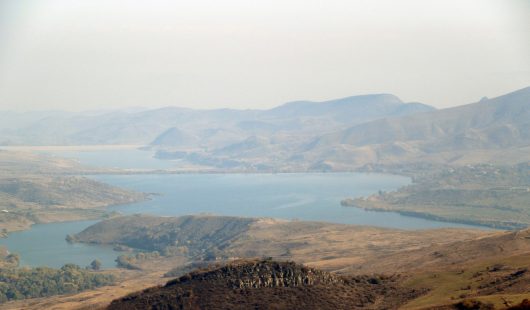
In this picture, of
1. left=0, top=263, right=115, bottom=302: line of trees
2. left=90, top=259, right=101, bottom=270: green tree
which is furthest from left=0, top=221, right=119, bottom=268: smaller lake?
left=0, top=263, right=115, bottom=302: line of trees

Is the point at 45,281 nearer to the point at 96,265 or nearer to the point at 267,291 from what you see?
the point at 96,265

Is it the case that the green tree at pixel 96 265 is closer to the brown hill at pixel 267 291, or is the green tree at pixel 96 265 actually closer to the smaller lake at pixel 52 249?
the smaller lake at pixel 52 249

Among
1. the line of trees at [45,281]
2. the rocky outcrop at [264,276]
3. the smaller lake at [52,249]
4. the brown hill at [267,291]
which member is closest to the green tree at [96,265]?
the smaller lake at [52,249]

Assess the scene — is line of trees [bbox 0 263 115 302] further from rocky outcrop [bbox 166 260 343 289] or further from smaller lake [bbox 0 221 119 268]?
rocky outcrop [bbox 166 260 343 289]

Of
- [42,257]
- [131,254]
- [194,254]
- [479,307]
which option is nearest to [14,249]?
[42,257]

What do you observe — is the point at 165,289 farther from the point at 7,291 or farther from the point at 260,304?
the point at 7,291

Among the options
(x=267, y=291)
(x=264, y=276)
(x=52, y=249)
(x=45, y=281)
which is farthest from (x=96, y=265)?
(x=267, y=291)
